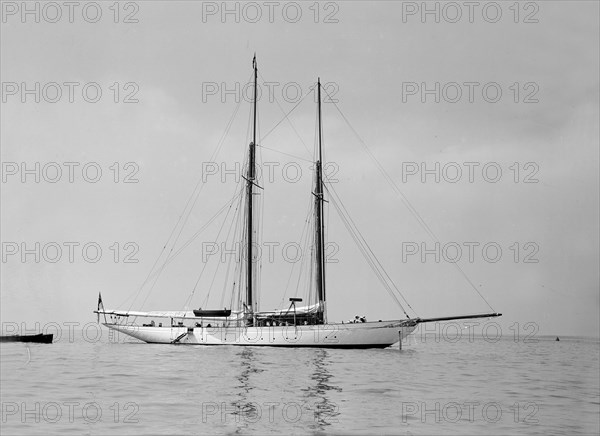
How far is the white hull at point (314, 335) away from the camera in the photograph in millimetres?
71312

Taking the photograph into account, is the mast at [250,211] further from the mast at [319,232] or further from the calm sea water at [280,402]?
the calm sea water at [280,402]

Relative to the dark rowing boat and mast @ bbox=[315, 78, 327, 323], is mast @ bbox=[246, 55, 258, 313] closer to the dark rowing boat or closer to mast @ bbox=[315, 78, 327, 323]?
mast @ bbox=[315, 78, 327, 323]

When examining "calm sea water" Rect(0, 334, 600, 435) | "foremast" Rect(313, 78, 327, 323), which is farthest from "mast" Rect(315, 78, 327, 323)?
"calm sea water" Rect(0, 334, 600, 435)

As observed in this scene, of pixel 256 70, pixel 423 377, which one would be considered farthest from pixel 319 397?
pixel 256 70

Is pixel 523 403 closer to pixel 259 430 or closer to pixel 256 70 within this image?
pixel 259 430

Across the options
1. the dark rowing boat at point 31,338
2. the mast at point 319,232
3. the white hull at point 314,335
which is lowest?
the dark rowing boat at point 31,338

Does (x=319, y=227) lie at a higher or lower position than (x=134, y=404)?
higher

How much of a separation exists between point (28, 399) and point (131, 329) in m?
65.2

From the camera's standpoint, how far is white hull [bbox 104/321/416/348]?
71.3m

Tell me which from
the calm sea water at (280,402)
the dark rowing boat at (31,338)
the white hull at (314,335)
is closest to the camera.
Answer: the calm sea water at (280,402)

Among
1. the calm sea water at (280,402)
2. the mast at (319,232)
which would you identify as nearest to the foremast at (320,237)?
the mast at (319,232)

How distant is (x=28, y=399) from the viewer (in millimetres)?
25531

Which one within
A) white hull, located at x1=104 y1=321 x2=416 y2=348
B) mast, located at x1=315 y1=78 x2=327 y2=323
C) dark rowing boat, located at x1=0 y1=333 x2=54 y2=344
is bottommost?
dark rowing boat, located at x1=0 y1=333 x2=54 y2=344

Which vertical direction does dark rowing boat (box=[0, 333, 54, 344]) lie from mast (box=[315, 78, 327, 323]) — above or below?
below
